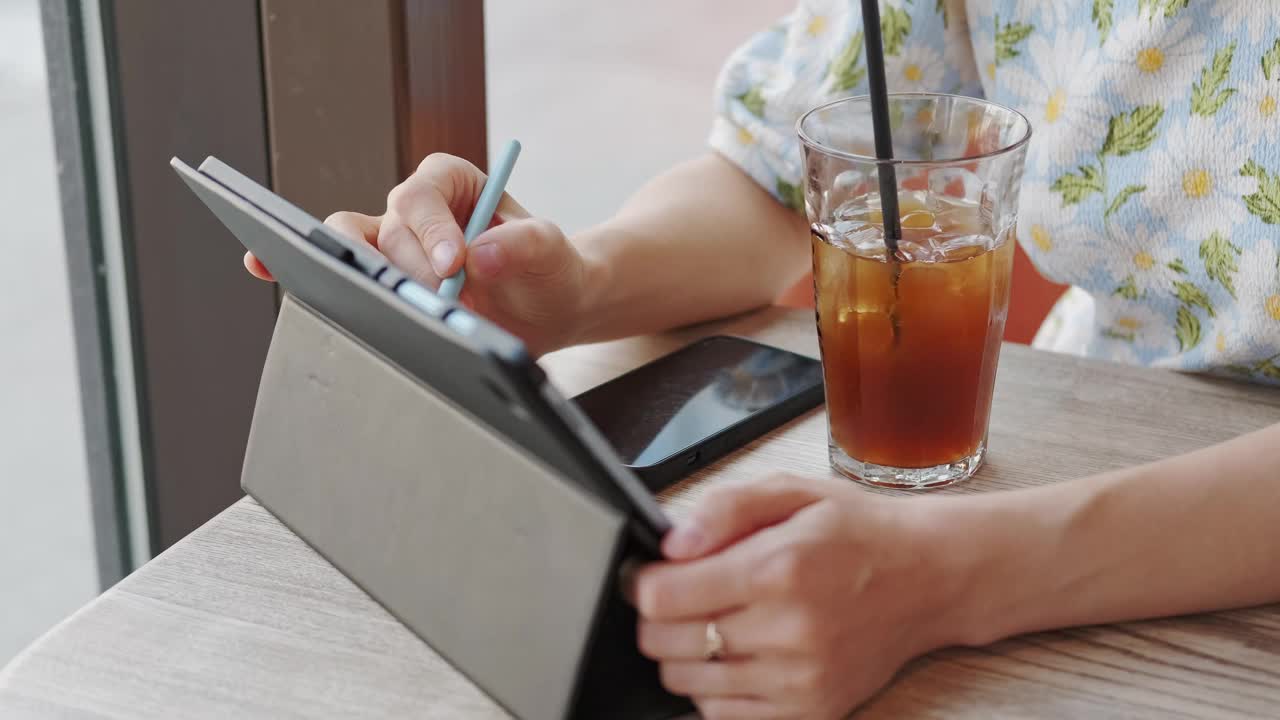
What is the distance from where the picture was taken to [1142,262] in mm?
986

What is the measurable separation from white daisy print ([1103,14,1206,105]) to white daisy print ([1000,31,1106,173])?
21mm

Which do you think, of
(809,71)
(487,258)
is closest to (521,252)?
(487,258)

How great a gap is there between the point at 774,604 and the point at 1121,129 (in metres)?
0.57

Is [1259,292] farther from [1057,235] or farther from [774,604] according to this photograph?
[774,604]

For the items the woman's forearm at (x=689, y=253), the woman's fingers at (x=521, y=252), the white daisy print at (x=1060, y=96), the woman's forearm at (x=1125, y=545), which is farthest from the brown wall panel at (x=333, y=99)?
the woman's forearm at (x=1125, y=545)

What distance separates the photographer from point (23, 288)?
137 cm

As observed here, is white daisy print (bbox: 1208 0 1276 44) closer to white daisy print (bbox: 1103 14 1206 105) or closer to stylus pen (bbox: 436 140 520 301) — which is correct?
white daisy print (bbox: 1103 14 1206 105)

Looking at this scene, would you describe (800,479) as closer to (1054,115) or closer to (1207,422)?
(1207,422)

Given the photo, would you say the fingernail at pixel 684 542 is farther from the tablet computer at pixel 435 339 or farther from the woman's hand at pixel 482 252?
the woman's hand at pixel 482 252

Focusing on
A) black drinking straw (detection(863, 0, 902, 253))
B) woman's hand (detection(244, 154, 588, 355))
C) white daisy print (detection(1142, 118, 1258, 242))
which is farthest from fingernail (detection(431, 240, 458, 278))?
white daisy print (detection(1142, 118, 1258, 242))

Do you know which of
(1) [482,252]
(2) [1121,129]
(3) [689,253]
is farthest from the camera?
(3) [689,253]

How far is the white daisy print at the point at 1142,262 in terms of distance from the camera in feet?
3.17

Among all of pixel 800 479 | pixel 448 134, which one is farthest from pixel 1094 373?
pixel 448 134

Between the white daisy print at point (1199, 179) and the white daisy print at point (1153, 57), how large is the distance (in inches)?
1.2
